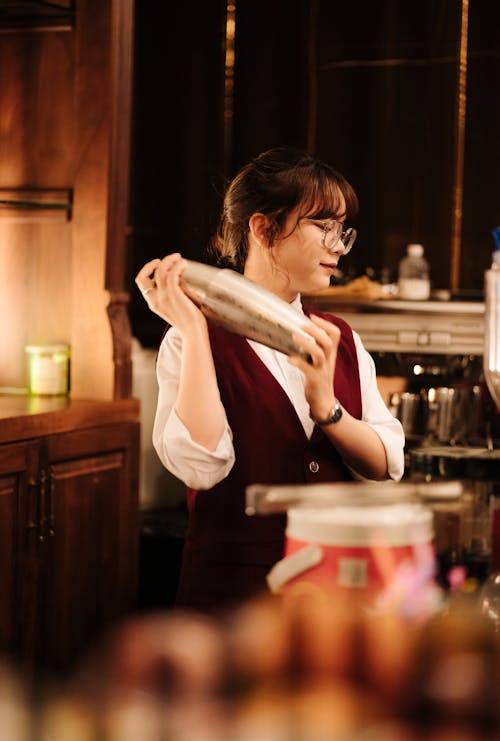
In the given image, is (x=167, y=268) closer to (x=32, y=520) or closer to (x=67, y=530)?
(x=32, y=520)

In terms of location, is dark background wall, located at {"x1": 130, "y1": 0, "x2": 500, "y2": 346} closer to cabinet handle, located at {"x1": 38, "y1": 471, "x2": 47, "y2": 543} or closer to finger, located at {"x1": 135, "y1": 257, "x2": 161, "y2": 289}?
cabinet handle, located at {"x1": 38, "y1": 471, "x2": 47, "y2": 543}

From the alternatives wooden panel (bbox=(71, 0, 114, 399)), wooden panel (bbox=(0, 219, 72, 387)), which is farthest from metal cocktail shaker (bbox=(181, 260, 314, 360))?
wooden panel (bbox=(0, 219, 72, 387))

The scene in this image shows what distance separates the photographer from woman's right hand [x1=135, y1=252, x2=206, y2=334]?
4.77ft

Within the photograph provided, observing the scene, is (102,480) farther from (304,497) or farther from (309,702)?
(309,702)

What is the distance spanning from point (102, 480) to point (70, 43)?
4.25 ft

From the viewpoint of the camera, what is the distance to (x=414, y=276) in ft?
15.1

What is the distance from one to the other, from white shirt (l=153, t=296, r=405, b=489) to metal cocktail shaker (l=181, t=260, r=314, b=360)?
8.8 inches

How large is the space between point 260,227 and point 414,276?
2.93m

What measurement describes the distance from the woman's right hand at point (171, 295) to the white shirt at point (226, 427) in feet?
0.48

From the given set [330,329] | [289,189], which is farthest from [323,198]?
[330,329]

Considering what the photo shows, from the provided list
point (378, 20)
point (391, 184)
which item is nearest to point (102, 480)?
point (391, 184)

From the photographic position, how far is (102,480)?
3.18 meters

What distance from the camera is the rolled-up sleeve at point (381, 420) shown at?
63.7 inches

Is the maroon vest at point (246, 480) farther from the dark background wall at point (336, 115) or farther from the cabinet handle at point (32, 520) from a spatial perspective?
the dark background wall at point (336, 115)
